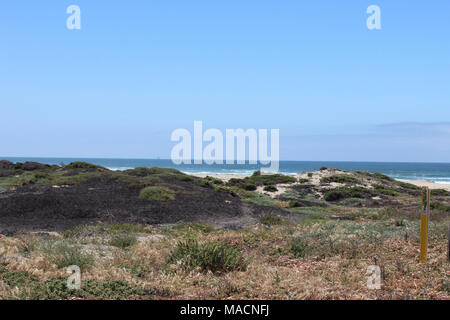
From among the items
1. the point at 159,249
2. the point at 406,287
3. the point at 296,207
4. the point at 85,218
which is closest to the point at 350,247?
the point at 406,287

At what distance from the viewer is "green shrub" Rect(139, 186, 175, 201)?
80.7 feet

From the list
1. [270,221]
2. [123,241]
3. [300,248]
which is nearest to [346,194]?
[270,221]

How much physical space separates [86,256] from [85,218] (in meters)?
10.9

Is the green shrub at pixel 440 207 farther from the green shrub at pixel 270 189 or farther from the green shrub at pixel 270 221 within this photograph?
the green shrub at pixel 270 189

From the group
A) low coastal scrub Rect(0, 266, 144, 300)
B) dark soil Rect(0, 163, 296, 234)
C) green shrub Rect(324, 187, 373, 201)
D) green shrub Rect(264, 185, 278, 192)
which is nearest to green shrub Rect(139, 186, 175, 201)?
dark soil Rect(0, 163, 296, 234)

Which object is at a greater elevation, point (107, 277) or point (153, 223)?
point (107, 277)

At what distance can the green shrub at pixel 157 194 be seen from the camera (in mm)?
24609

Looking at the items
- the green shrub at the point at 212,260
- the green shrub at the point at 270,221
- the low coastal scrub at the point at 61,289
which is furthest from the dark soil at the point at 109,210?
the green shrub at the point at 212,260

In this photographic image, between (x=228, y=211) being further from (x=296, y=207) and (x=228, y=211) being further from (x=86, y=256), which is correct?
(x=86, y=256)

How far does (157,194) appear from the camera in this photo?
82.3 feet

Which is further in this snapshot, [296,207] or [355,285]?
[296,207]

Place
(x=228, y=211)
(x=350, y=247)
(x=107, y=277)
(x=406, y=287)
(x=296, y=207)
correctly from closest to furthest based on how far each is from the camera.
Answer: (x=406, y=287) → (x=107, y=277) → (x=350, y=247) → (x=228, y=211) → (x=296, y=207)
